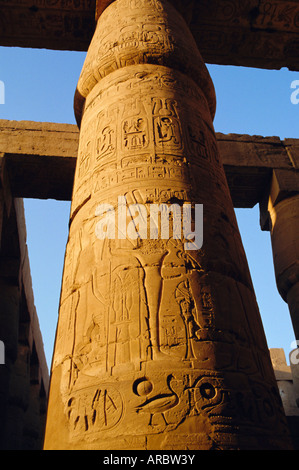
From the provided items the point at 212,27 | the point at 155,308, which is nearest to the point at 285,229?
the point at 212,27

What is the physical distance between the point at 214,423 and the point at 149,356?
46 cm

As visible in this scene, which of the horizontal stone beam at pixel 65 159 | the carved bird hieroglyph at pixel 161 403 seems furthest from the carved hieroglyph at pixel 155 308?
the horizontal stone beam at pixel 65 159

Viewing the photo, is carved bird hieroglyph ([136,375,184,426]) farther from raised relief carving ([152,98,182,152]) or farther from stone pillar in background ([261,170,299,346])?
stone pillar in background ([261,170,299,346])

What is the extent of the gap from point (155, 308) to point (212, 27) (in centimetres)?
601

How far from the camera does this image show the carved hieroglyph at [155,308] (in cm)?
219

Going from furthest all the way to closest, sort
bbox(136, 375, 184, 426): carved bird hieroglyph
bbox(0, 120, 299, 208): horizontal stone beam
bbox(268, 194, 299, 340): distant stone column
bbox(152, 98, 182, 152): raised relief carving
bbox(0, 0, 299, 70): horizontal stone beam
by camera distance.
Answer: bbox(0, 120, 299, 208): horizontal stone beam → bbox(0, 0, 299, 70): horizontal stone beam → bbox(268, 194, 299, 340): distant stone column → bbox(152, 98, 182, 152): raised relief carving → bbox(136, 375, 184, 426): carved bird hieroglyph

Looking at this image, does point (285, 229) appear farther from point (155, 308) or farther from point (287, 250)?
point (155, 308)

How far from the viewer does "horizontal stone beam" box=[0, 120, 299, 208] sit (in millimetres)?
7188

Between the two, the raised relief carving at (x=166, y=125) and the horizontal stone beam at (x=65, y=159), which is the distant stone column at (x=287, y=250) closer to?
the horizontal stone beam at (x=65, y=159)

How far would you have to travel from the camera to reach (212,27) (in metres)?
7.11

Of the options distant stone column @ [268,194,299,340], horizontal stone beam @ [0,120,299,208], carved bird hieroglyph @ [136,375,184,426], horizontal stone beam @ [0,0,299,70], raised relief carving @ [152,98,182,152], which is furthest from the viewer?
horizontal stone beam @ [0,120,299,208]

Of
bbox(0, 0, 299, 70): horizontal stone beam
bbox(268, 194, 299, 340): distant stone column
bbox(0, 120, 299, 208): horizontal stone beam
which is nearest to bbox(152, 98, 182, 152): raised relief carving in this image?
bbox(0, 0, 299, 70): horizontal stone beam

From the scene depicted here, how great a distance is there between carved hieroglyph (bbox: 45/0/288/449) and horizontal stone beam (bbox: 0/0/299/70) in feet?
11.4
